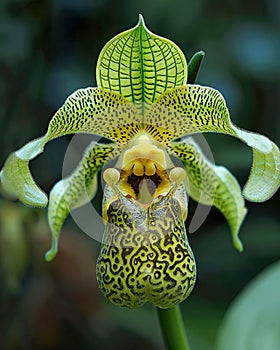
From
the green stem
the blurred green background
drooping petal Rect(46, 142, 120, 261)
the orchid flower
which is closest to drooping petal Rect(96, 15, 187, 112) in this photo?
the orchid flower

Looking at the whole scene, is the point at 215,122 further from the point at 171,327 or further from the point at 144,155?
the point at 171,327

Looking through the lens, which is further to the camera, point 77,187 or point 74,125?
point 77,187

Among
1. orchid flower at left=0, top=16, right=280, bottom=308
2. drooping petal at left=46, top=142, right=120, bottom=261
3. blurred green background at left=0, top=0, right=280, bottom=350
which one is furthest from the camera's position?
blurred green background at left=0, top=0, right=280, bottom=350

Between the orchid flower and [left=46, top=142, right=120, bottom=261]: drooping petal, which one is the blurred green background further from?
the orchid flower

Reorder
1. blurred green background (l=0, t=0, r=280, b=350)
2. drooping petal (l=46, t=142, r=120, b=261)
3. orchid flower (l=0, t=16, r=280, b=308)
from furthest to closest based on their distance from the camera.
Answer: blurred green background (l=0, t=0, r=280, b=350) → drooping petal (l=46, t=142, r=120, b=261) → orchid flower (l=0, t=16, r=280, b=308)

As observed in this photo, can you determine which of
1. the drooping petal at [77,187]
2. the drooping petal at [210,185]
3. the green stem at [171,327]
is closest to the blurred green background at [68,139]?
the drooping petal at [77,187]

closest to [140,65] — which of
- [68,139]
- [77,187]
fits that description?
[77,187]

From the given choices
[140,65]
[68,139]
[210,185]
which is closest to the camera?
[140,65]
